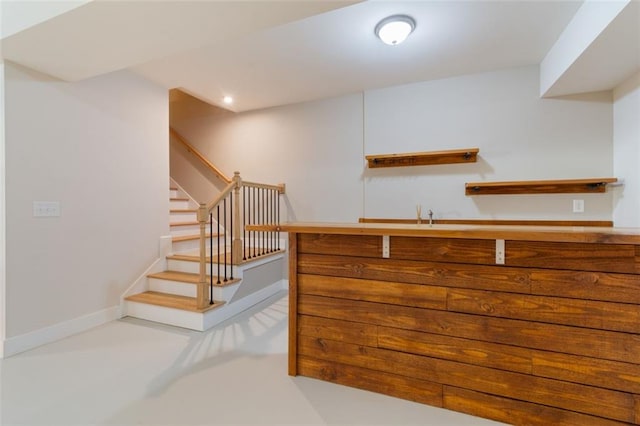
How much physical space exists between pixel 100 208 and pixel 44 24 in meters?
1.61

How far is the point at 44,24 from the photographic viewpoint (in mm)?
1778

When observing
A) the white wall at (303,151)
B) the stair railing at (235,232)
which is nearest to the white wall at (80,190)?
the stair railing at (235,232)

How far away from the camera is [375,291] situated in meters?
1.79

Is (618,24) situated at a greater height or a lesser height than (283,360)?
greater

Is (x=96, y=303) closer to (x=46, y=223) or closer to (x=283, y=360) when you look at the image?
(x=46, y=223)

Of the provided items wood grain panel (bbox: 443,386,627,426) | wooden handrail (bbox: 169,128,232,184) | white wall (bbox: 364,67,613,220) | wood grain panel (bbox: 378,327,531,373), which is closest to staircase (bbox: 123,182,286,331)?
wooden handrail (bbox: 169,128,232,184)

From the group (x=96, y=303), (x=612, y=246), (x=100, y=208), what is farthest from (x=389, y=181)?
(x=96, y=303)

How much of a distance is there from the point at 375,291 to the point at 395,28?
6.48 ft

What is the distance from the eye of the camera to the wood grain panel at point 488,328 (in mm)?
1371

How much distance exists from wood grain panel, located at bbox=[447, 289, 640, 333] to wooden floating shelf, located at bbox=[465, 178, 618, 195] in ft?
5.92

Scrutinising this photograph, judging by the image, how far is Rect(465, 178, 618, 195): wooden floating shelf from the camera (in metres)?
2.76

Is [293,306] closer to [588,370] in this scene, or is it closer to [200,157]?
[588,370]

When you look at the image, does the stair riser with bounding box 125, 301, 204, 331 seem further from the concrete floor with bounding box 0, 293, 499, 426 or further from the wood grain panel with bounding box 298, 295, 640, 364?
the wood grain panel with bounding box 298, 295, 640, 364

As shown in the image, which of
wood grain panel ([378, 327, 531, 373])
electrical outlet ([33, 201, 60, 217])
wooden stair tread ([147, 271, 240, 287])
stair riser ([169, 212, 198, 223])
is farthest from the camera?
stair riser ([169, 212, 198, 223])
